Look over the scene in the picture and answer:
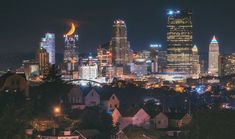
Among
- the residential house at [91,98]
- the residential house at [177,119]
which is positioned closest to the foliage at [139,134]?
the residential house at [177,119]

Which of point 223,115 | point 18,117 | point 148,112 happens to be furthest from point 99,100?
point 18,117

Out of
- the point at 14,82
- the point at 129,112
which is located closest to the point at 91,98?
the point at 14,82

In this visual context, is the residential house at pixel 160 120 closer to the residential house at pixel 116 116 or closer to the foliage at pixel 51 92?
the residential house at pixel 116 116

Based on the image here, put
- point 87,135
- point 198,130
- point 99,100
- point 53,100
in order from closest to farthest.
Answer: point 198,130
point 87,135
point 53,100
point 99,100

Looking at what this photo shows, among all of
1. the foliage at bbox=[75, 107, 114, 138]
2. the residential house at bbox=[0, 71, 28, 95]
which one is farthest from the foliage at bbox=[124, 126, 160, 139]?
the residential house at bbox=[0, 71, 28, 95]

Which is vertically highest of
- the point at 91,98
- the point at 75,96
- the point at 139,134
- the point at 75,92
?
the point at 75,92

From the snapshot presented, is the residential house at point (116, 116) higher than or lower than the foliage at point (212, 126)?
lower

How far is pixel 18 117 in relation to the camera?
1313 inches

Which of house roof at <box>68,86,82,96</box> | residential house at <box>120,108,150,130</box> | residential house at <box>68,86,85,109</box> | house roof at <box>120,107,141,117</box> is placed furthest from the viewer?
house roof at <box>68,86,82,96</box>

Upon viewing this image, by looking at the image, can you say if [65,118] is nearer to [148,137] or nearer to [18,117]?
[148,137]

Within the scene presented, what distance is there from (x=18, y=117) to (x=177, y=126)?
25.3 m

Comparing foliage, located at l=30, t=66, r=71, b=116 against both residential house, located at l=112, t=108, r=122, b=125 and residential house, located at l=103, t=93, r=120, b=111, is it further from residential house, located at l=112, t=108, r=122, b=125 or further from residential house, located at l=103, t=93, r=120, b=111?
residential house, located at l=112, t=108, r=122, b=125

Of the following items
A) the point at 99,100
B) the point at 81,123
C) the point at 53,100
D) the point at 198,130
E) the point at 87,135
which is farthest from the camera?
the point at 99,100

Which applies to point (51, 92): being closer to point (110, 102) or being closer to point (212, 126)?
point (110, 102)
